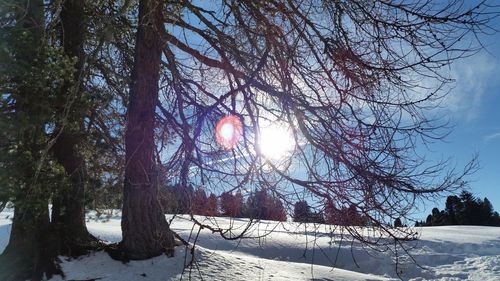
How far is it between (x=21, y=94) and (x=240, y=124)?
3075mm

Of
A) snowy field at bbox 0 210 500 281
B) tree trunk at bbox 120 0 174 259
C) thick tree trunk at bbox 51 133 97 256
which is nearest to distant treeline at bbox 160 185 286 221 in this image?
snowy field at bbox 0 210 500 281

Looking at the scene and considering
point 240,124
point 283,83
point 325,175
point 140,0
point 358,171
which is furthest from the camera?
point 140,0

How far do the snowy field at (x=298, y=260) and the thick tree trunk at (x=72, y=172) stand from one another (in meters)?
0.46

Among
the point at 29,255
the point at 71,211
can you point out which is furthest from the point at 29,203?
the point at 71,211

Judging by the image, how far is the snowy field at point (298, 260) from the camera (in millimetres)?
7426

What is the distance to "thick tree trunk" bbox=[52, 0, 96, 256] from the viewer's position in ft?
26.7

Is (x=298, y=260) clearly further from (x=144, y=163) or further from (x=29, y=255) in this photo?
(x=29, y=255)

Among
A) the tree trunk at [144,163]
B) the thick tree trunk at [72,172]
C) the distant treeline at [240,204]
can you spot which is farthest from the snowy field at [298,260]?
the thick tree trunk at [72,172]

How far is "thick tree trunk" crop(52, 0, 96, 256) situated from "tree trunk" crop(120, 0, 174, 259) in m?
0.84

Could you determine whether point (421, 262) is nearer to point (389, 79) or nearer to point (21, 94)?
point (389, 79)

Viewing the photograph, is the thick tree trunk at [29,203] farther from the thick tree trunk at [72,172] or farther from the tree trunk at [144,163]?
the tree trunk at [144,163]

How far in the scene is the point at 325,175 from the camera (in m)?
5.84

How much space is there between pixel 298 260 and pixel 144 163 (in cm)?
708

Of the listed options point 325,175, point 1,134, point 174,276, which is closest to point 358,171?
point 325,175
